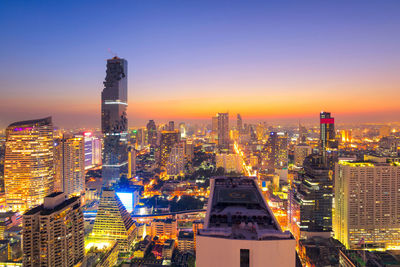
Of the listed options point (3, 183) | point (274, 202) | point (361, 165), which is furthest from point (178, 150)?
point (361, 165)

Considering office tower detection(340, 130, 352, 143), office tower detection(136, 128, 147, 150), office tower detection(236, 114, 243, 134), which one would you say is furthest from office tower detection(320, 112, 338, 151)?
office tower detection(236, 114, 243, 134)

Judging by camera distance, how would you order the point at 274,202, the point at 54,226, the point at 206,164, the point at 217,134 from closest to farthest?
the point at 54,226
the point at 274,202
the point at 206,164
the point at 217,134

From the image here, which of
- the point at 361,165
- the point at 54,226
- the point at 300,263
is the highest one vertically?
the point at 361,165

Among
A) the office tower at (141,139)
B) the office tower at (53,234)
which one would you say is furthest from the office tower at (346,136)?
the office tower at (53,234)

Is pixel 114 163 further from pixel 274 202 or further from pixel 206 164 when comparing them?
pixel 274 202

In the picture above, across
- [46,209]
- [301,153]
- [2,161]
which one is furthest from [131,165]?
[301,153]

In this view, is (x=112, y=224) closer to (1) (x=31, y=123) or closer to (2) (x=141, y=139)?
(1) (x=31, y=123)

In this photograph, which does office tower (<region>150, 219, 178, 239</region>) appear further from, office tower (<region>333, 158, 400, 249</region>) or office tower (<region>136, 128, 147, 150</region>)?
office tower (<region>136, 128, 147, 150</region>)

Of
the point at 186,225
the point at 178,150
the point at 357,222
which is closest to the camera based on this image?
the point at 357,222

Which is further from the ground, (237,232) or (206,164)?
(237,232)
